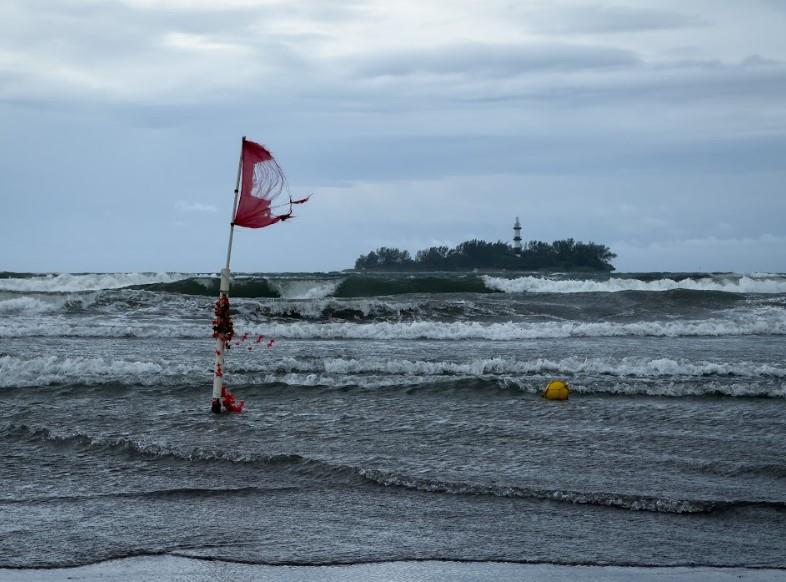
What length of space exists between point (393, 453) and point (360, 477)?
1000 millimetres

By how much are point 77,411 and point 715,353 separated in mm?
12327

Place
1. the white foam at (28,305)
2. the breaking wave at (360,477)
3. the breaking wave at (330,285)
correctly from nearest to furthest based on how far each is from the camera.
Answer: the breaking wave at (360,477) < the white foam at (28,305) < the breaking wave at (330,285)

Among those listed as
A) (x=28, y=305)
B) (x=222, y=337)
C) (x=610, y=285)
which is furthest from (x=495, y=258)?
(x=222, y=337)

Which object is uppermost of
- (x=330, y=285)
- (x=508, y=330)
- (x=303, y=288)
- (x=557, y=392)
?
(x=330, y=285)

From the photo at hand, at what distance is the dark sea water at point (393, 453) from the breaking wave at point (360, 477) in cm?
2

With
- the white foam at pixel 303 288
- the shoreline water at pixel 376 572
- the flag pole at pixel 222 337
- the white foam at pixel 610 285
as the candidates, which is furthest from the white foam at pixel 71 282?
the shoreline water at pixel 376 572

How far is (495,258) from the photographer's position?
87.7 meters

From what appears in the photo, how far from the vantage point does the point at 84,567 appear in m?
5.28

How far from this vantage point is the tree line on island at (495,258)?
282ft

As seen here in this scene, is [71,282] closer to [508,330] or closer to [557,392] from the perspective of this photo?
[508,330]

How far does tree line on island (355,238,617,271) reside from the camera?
85812 mm

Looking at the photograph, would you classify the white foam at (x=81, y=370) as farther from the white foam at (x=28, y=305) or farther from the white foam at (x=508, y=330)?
the white foam at (x=28, y=305)

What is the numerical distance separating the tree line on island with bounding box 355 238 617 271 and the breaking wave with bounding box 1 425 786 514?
7548 centimetres

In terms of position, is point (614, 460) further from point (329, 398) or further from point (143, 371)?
point (143, 371)
